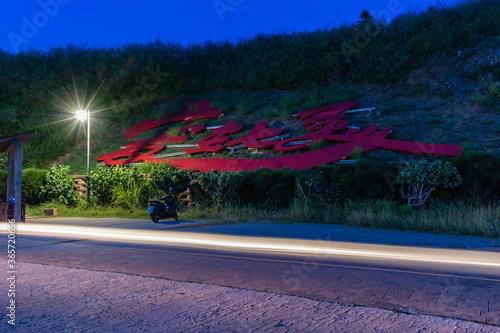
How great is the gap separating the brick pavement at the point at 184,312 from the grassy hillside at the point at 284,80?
17.0 meters

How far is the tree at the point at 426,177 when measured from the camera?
44.1ft

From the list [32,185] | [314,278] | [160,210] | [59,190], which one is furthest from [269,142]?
[314,278]

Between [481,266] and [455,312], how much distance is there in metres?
2.78

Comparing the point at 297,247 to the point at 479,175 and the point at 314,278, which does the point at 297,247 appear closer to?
the point at 314,278

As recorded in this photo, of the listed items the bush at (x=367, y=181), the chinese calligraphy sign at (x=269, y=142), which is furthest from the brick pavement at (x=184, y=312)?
the chinese calligraphy sign at (x=269, y=142)

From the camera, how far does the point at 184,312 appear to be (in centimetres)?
445

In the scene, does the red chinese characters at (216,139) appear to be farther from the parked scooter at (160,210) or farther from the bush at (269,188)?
the parked scooter at (160,210)

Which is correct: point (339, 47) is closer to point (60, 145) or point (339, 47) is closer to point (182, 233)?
point (60, 145)

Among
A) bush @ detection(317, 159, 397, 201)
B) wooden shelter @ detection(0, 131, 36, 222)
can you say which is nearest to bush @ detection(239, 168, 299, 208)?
bush @ detection(317, 159, 397, 201)

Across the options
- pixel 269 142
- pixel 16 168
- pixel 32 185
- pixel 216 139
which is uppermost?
pixel 216 139

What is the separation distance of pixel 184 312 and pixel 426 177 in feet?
36.2

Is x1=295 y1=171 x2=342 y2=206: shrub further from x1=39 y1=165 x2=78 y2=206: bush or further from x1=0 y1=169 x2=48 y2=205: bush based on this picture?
x1=0 y1=169 x2=48 y2=205: bush

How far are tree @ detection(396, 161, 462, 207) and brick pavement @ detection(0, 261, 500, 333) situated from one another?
9.90m

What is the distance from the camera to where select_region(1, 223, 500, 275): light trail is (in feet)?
23.9
